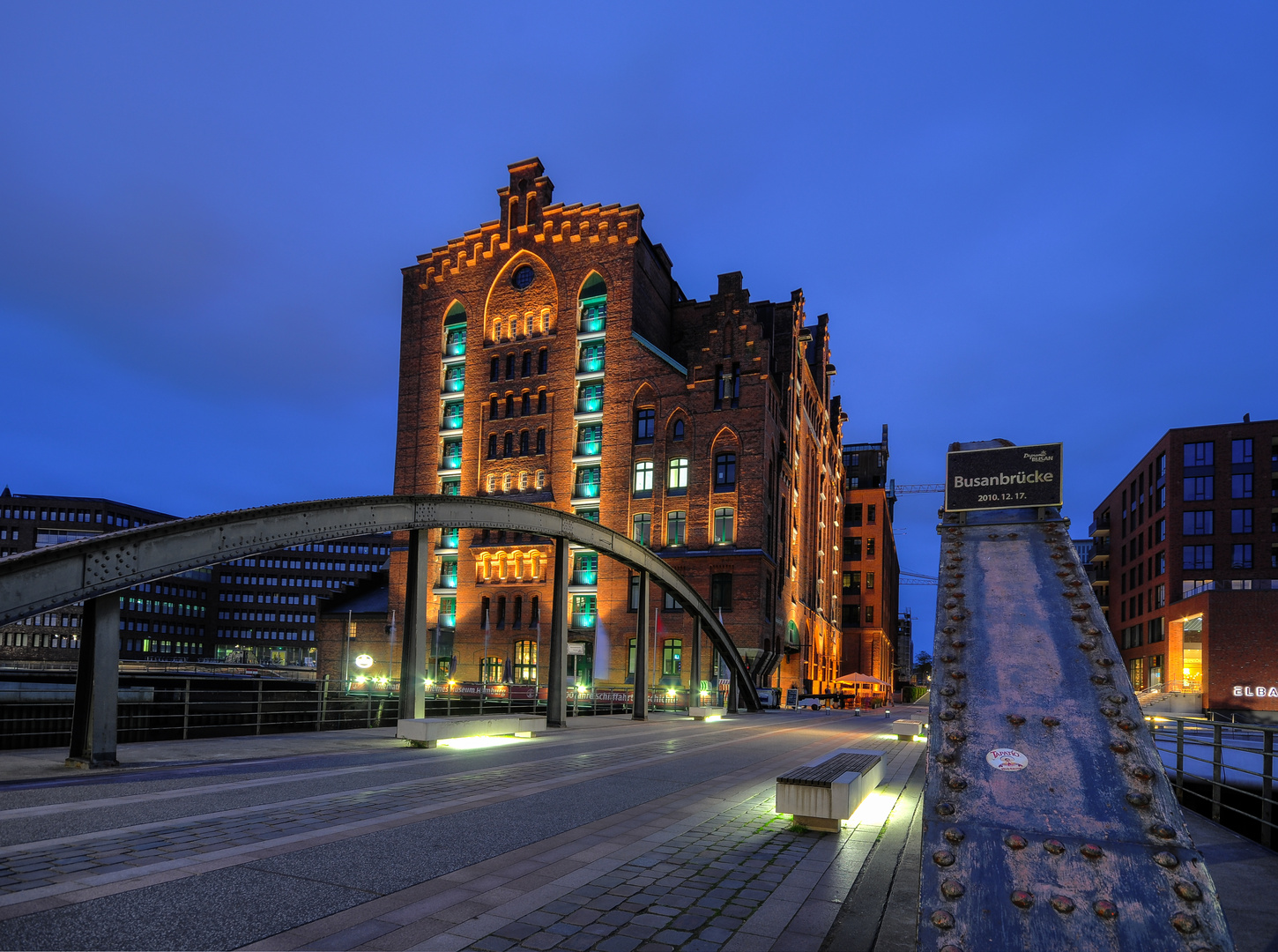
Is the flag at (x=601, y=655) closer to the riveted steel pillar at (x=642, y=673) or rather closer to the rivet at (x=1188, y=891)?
the riveted steel pillar at (x=642, y=673)

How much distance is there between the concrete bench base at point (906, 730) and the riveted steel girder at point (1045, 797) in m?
19.4

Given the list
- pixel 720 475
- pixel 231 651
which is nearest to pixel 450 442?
pixel 720 475

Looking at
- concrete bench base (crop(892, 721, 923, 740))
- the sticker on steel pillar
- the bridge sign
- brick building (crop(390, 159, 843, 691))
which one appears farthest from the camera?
brick building (crop(390, 159, 843, 691))

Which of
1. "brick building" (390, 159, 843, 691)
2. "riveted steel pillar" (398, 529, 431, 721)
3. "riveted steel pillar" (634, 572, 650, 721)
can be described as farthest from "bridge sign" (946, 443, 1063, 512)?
"brick building" (390, 159, 843, 691)

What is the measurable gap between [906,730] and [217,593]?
12644cm

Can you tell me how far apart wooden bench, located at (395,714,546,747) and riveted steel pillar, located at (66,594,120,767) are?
499 cm

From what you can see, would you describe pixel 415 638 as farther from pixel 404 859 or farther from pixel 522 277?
pixel 522 277

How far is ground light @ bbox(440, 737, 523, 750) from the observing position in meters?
15.5

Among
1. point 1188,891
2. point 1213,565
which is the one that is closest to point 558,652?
point 1188,891

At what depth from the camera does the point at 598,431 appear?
5800 cm

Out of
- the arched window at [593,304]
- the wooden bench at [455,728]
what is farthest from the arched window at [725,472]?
the wooden bench at [455,728]

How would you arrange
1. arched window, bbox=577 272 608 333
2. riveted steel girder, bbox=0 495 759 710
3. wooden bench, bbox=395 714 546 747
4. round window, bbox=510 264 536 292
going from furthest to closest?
round window, bbox=510 264 536 292 < arched window, bbox=577 272 608 333 < wooden bench, bbox=395 714 546 747 < riveted steel girder, bbox=0 495 759 710

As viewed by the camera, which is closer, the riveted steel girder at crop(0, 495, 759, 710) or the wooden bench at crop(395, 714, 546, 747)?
the riveted steel girder at crop(0, 495, 759, 710)

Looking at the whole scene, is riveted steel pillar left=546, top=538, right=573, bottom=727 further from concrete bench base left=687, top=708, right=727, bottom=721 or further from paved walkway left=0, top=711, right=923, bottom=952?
concrete bench base left=687, top=708, right=727, bottom=721
